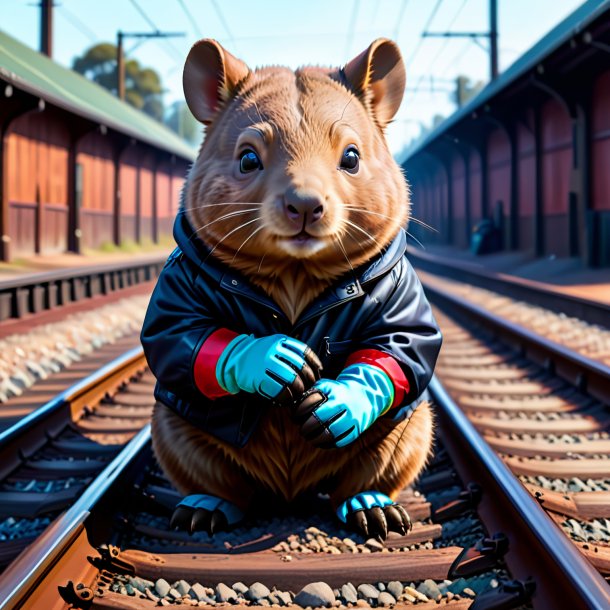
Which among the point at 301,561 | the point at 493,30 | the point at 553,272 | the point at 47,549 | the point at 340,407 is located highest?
the point at 493,30

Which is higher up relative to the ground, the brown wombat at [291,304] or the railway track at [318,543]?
the brown wombat at [291,304]

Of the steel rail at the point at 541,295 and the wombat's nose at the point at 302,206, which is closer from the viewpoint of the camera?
the wombat's nose at the point at 302,206

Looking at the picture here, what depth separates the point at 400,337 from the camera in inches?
89.2

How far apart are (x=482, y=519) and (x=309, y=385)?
2.96ft

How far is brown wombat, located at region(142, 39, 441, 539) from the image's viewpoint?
2.05 m

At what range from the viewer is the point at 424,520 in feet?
8.63

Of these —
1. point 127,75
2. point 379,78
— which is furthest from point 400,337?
point 127,75

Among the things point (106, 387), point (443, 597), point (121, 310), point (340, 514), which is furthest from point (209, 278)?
point (121, 310)

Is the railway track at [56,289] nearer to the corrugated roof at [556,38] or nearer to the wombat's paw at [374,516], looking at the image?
the corrugated roof at [556,38]

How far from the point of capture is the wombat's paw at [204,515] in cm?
243

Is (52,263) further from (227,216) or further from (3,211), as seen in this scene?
(227,216)

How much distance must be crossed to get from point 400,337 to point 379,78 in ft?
2.79

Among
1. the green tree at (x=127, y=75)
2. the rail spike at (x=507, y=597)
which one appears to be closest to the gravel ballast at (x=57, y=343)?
the rail spike at (x=507, y=597)

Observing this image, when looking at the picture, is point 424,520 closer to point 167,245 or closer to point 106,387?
point 106,387
